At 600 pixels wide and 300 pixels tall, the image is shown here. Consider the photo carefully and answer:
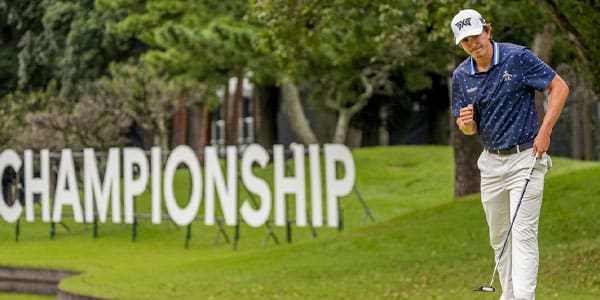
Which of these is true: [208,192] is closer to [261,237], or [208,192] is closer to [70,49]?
[261,237]

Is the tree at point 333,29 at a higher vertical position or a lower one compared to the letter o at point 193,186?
higher

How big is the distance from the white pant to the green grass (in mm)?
3163

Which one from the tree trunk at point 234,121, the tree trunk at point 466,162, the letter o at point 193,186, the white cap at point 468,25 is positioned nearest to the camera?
the white cap at point 468,25

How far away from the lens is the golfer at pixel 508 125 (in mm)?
8430

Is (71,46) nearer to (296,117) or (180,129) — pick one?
(296,117)

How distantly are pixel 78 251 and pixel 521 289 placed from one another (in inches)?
698

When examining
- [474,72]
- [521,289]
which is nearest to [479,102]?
[474,72]

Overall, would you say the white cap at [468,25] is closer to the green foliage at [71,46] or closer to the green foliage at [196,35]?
the green foliage at [196,35]

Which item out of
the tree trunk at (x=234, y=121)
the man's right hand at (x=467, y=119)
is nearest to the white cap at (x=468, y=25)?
the man's right hand at (x=467, y=119)

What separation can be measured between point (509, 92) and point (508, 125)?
20 centimetres

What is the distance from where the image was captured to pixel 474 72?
343 inches

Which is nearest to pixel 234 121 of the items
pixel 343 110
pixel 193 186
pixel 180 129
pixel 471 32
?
pixel 180 129

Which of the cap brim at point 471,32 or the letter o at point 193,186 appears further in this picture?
the letter o at point 193,186

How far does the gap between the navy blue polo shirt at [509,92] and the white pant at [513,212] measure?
12cm
